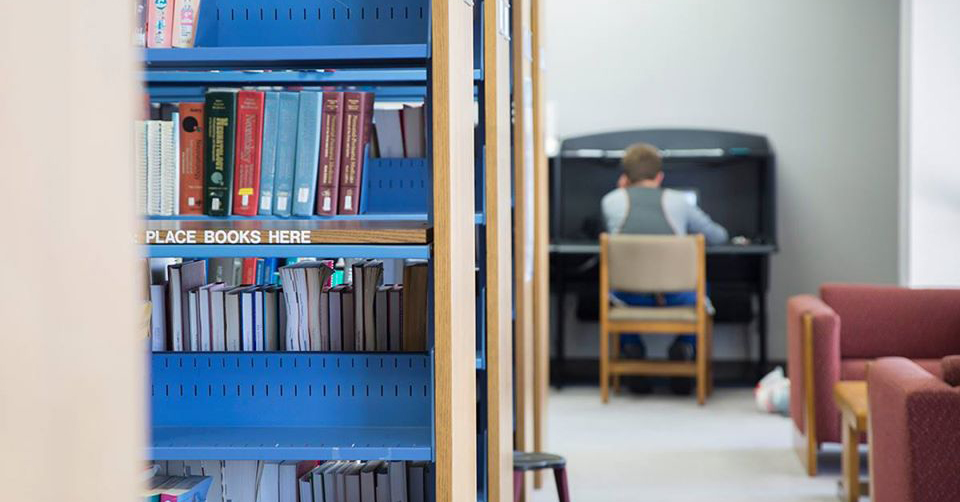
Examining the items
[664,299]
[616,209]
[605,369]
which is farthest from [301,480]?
[616,209]

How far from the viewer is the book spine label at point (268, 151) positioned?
254 centimetres

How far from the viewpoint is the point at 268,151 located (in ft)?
8.38

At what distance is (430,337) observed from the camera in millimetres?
2584

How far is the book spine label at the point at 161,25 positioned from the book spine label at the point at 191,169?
0.19 metres

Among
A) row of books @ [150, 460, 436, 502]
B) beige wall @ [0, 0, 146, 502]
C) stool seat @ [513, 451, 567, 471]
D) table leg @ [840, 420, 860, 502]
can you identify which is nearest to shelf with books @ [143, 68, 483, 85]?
row of books @ [150, 460, 436, 502]

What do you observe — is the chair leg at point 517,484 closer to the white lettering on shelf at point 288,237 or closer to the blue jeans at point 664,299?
the white lettering on shelf at point 288,237

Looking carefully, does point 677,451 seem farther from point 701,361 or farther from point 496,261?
point 496,261

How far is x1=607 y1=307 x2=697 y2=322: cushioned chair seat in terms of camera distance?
6543 mm

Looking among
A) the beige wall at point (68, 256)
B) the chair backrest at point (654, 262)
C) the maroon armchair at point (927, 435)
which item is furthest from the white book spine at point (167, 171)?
the chair backrest at point (654, 262)

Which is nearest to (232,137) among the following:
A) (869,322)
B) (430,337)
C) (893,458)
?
(430,337)

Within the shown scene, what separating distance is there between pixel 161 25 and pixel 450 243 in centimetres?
100

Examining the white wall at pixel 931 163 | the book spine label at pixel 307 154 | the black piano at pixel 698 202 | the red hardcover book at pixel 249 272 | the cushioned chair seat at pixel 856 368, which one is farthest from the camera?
the black piano at pixel 698 202

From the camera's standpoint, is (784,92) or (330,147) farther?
(784,92)

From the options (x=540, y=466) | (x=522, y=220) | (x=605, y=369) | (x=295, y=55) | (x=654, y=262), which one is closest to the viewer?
(x=295, y=55)
